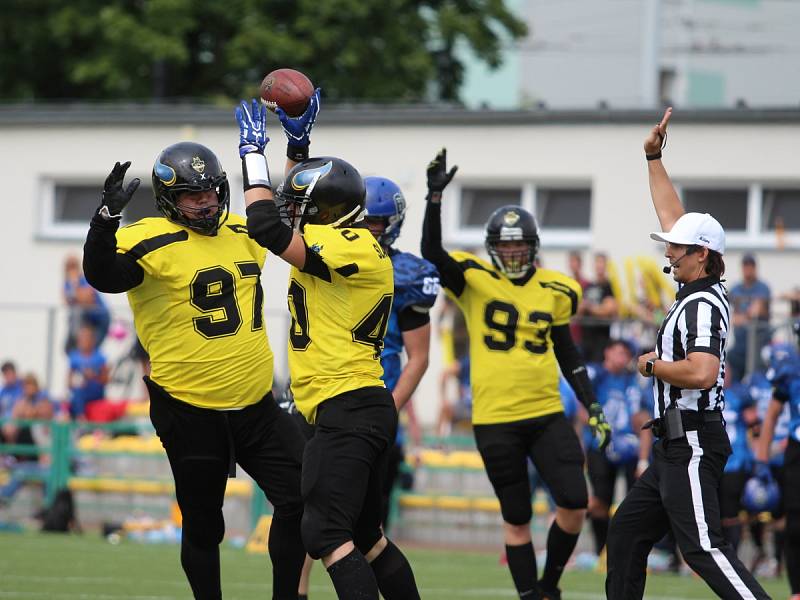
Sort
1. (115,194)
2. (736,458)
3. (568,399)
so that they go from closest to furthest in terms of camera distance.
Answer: (115,194)
(736,458)
(568,399)

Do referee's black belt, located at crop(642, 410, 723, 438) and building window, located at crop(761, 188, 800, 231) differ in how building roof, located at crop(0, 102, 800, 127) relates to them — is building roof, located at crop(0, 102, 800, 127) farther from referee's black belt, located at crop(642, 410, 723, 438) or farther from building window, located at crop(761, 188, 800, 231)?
referee's black belt, located at crop(642, 410, 723, 438)

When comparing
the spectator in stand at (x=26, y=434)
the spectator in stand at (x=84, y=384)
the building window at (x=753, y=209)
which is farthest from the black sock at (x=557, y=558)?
the building window at (x=753, y=209)

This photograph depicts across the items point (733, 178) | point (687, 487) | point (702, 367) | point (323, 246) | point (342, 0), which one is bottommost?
point (687, 487)

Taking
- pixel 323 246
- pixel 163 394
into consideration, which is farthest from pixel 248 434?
pixel 323 246

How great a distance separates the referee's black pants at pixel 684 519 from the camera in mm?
6289

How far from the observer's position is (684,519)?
639cm

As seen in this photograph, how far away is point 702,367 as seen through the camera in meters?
6.32

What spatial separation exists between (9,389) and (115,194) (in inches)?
367

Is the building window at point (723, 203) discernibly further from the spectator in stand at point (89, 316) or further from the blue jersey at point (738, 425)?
the spectator in stand at point (89, 316)

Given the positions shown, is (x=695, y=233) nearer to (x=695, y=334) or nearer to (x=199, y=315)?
(x=695, y=334)

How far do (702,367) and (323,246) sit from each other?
5.66 ft

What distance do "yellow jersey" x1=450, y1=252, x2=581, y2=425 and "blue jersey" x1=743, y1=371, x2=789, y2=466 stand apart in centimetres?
355

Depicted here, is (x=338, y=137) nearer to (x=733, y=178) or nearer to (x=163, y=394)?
(x=733, y=178)

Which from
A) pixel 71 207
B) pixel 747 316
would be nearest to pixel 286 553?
pixel 747 316
